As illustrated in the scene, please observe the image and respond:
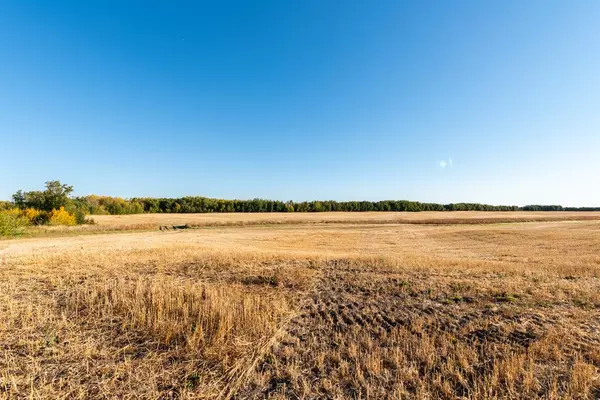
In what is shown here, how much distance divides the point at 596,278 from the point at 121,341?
59.9ft

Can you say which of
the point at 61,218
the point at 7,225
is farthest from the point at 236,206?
the point at 7,225

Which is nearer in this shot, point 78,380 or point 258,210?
point 78,380

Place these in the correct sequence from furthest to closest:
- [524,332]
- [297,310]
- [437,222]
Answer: [437,222] → [297,310] → [524,332]

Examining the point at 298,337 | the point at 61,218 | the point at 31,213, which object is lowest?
the point at 298,337

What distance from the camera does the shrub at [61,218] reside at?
5288cm

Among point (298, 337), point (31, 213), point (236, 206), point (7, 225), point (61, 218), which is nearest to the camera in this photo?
point (298, 337)

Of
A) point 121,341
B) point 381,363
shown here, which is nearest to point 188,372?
point 121,341

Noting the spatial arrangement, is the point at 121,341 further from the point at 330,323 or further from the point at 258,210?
the point at 258,210

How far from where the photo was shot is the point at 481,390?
15.4 feet

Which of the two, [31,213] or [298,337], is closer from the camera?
[298,337]

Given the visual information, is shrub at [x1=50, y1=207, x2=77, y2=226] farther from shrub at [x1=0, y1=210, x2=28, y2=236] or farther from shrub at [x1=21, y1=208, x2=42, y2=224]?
shrub at [x1=0, y1=210, x2=28, y2=236]

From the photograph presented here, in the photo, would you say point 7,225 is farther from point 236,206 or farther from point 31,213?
point 236,206

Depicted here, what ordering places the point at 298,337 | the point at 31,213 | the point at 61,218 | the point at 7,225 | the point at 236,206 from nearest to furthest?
the point at 298,337 → the point at 7,225 → the point at 61,218 → the point at 31,213 → the point at 236,206

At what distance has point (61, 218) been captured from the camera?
53.6m
